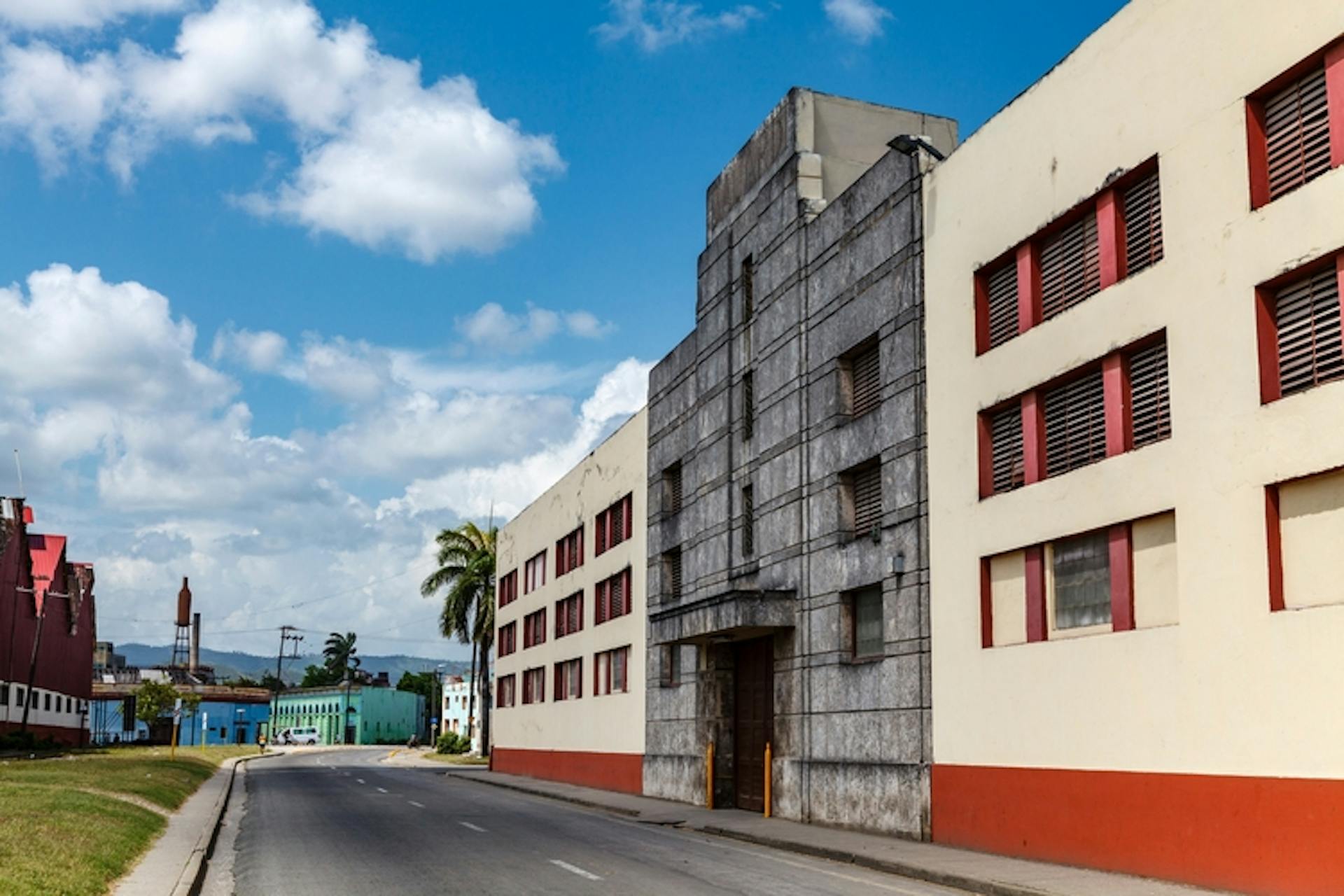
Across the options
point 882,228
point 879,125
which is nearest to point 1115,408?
point 882,228

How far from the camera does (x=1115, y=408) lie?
55.5 ft

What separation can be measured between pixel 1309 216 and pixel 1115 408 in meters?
3.81

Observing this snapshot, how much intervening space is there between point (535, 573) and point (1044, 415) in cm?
3500

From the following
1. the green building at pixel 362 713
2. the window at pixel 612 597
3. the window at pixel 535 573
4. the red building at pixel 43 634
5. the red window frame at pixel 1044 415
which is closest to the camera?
the red window frame at pixel 1044 415

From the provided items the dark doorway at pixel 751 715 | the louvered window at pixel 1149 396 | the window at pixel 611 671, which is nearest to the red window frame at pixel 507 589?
the window at pixel 611 671

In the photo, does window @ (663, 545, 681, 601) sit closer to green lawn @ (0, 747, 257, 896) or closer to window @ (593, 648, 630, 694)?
window @ (593, 648, 630, 694)

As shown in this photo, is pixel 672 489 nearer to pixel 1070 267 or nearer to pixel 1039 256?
pixel 1039 256

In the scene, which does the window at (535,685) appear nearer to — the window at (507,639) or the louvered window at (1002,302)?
the window at (507,639)

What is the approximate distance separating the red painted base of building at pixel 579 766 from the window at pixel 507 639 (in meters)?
4.16

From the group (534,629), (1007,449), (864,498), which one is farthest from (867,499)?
(534,629)

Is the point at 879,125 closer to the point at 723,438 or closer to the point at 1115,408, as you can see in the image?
the point at 723,438

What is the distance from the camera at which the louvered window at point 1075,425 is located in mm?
17531

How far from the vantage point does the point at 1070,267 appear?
60.2 ft

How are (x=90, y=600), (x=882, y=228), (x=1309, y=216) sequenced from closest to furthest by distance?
(x=1309, y=216) → (x=882, y=228) → (x=90, y=600)
